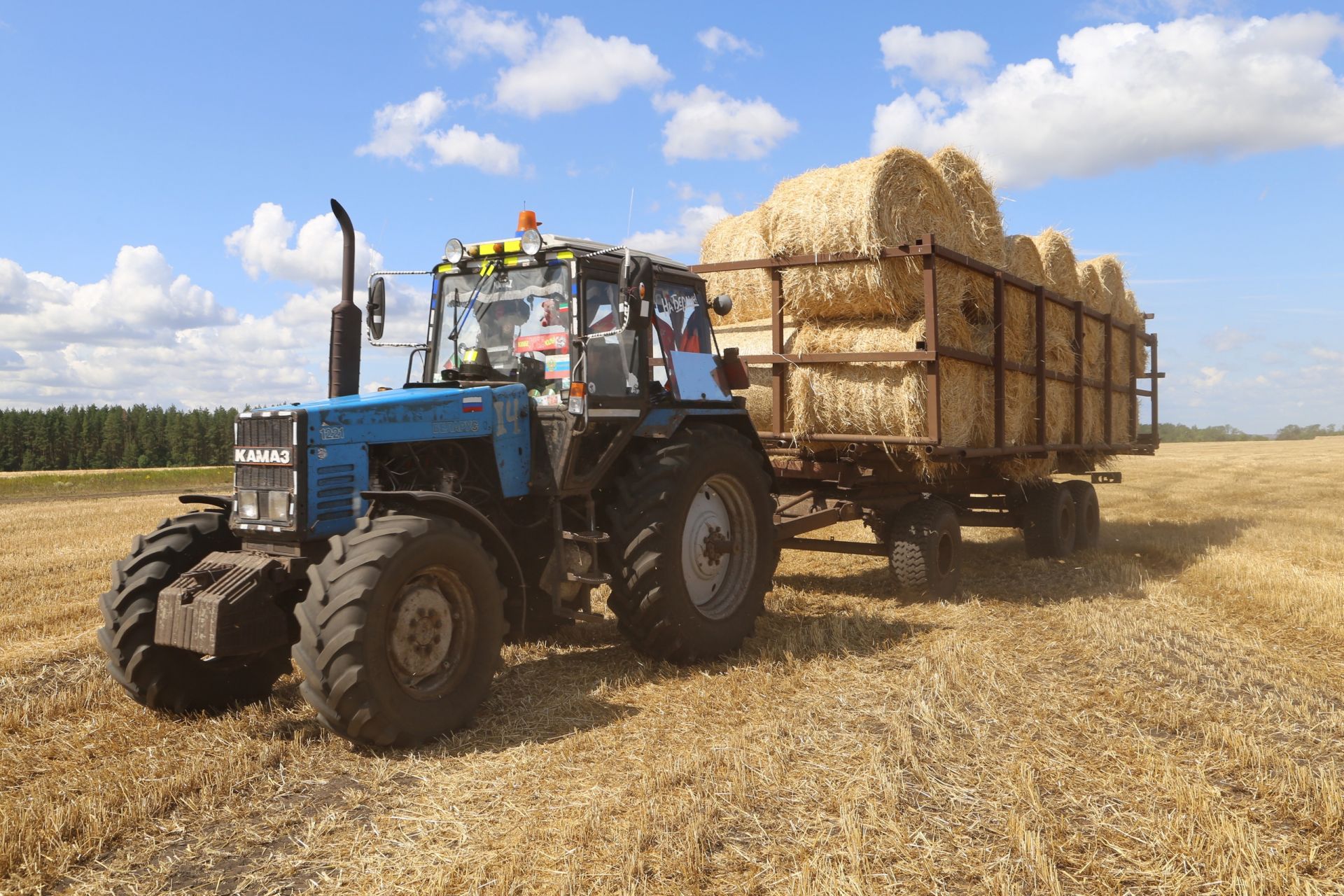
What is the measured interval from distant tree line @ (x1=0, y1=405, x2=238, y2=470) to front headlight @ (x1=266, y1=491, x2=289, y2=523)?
5771cm

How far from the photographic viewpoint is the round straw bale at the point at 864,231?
7492 mm

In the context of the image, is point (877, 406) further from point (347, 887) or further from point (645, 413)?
point (347, 887)

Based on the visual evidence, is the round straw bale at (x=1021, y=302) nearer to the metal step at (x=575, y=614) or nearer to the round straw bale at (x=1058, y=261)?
the round straw bale at (x=1058, y=261)

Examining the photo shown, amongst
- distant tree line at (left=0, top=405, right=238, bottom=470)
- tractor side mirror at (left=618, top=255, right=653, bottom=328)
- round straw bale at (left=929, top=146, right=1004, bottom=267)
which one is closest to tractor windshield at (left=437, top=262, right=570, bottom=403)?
tractor side mirror at (left=618, top=255, right=653, bottom=328)

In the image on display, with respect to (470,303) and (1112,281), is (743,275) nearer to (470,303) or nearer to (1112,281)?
(470,303)

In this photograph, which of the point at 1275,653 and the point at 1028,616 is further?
the point at 1028,616

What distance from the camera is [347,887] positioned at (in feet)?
10.2

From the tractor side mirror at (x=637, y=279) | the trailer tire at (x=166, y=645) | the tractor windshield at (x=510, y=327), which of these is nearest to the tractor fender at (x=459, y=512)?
the trailer tire at (x=166, y=645)

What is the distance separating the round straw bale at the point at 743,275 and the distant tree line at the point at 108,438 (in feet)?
181

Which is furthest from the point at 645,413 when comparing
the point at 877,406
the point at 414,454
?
the point at 877,406

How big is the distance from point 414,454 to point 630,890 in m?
2.72

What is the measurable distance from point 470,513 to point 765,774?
179 cm

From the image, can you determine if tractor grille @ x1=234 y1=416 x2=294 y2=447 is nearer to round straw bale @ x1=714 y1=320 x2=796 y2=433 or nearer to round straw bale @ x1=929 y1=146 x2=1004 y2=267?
round straw bale @ x1=714 y1=320 x2=796 y2=433

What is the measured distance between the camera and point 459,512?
471 centimetres
